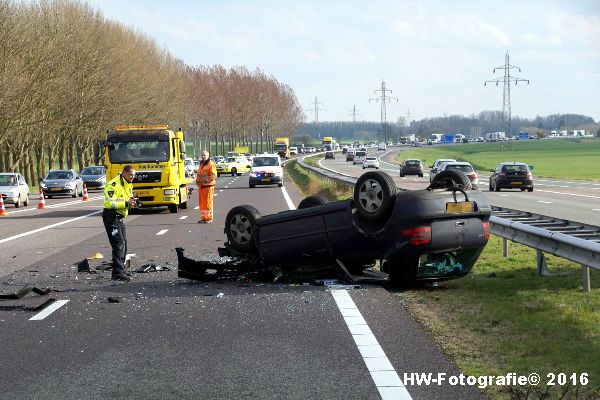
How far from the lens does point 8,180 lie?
42.3 meters

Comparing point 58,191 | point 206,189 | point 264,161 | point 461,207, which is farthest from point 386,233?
point 264,161

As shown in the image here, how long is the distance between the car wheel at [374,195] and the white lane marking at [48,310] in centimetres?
361

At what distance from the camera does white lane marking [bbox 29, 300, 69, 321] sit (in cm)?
1063

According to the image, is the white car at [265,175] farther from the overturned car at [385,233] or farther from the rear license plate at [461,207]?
the rear license plate at [461,207]

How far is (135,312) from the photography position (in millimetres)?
10984

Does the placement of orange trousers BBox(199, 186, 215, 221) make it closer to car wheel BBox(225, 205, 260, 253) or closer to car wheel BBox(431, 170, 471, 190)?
car wheel BBox(225, 205, 260, 253)

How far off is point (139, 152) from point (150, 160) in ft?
1.62

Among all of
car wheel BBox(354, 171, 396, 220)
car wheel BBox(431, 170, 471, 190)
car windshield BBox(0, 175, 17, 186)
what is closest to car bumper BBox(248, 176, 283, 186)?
car windshield BBox(0, 175, 17, 186)

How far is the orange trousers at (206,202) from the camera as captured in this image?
84.7 ft

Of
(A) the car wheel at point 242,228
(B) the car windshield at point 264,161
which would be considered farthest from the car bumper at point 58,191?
(A) the car wheel at point 242,228

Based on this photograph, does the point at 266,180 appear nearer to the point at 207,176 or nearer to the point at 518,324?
the point at 207,176

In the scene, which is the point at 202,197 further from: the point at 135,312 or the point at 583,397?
the point at 583,397

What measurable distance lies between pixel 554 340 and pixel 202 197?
1768 cm

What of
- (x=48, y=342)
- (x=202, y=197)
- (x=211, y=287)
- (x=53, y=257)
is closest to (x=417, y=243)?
(x=211, y=287)
